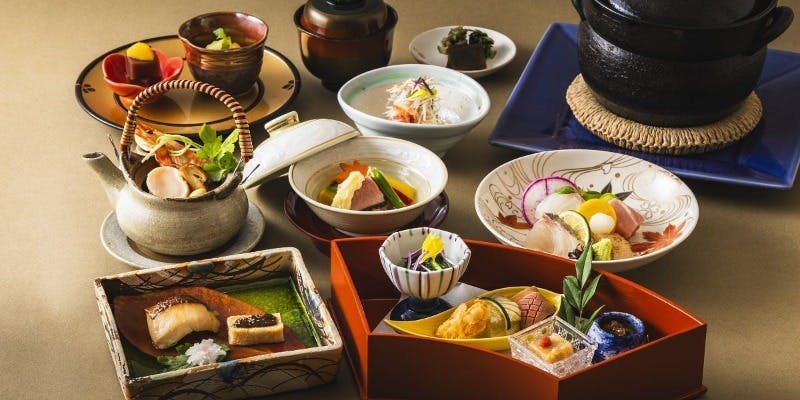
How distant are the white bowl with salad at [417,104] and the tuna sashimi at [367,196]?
10.5 inches

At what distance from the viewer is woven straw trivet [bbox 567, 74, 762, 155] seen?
6.67ft

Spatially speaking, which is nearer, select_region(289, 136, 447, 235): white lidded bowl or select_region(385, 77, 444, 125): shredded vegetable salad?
select_region(289, 136, 447, 235): white lidded bowl

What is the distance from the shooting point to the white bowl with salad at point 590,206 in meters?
1.69

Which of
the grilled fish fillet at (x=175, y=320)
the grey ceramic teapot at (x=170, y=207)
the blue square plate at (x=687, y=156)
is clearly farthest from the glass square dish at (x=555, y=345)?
the blue square plate at (x=687, y=156)

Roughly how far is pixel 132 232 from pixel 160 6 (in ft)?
4.23

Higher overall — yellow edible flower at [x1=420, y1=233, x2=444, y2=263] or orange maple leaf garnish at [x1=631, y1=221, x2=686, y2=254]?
yellow edible flower at [x1=420, y1=233, x2=444, y2=263]

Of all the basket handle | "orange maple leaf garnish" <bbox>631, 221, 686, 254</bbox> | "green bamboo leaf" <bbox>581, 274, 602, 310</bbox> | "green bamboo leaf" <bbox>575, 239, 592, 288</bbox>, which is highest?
the basket handle

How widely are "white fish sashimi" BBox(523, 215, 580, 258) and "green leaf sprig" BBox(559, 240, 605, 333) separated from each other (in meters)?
0.17

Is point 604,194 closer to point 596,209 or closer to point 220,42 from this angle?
point 596,209

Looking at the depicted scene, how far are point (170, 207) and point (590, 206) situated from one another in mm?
735

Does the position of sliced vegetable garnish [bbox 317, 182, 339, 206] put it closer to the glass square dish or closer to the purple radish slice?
the purple radish slice

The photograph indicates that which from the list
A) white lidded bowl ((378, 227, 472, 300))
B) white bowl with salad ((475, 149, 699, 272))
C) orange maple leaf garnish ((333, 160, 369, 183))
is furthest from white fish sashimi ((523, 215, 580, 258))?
orange maple leaf garnish ((333, 160, 369, 183))

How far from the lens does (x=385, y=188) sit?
1796mm

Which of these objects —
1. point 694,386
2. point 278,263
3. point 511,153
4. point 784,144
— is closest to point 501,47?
point 511,153
